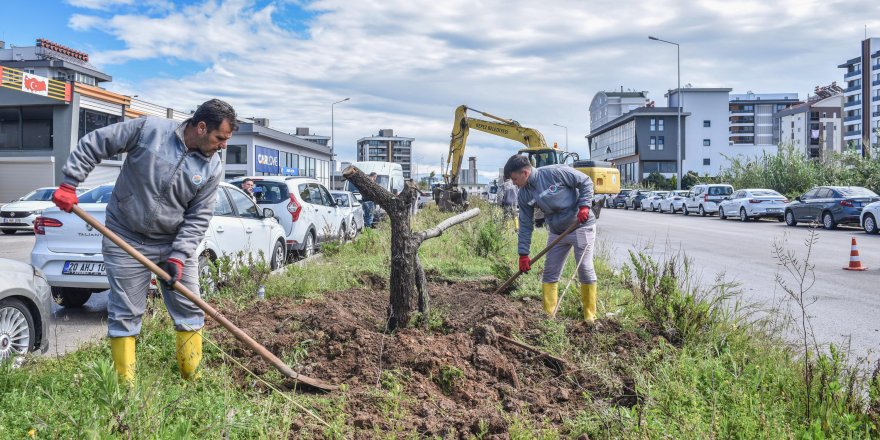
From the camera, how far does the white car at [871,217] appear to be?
20119mm

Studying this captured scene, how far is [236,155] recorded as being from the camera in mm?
53375

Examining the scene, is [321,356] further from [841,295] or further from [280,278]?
[841,295]

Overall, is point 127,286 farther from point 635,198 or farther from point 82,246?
point 635,198

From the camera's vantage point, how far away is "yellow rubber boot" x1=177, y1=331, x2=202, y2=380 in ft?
15.3

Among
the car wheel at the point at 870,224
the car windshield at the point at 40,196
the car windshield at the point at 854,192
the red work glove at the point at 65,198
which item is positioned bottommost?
the car wheel at the point at 870,224

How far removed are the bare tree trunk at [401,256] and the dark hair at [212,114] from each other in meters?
1.44

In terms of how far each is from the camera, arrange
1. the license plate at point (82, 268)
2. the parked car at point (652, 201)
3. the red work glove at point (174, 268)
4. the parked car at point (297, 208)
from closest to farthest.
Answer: the red work glove at point (174, 268)
the license plate at point (82, 268)
the parked car at point (297, 208)
the parked car at point (652, 201)

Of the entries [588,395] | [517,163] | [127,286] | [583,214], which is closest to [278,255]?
[517,163]

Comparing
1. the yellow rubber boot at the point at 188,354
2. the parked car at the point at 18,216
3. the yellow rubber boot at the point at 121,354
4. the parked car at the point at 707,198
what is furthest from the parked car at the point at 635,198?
the yellow rubber boot at the point at 121,354

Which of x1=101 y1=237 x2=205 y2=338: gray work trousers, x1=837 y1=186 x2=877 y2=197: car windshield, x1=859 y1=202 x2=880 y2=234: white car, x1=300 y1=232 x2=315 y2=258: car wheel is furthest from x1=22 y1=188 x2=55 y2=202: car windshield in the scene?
x1=837 y1=186 x2=877 y2=197: car windshield

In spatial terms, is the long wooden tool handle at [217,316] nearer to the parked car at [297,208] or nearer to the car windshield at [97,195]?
the car windshield at [97,195]

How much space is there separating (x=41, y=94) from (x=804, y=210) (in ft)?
110

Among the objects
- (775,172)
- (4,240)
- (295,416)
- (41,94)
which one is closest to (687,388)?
(295,416)

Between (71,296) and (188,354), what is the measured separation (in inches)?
172
